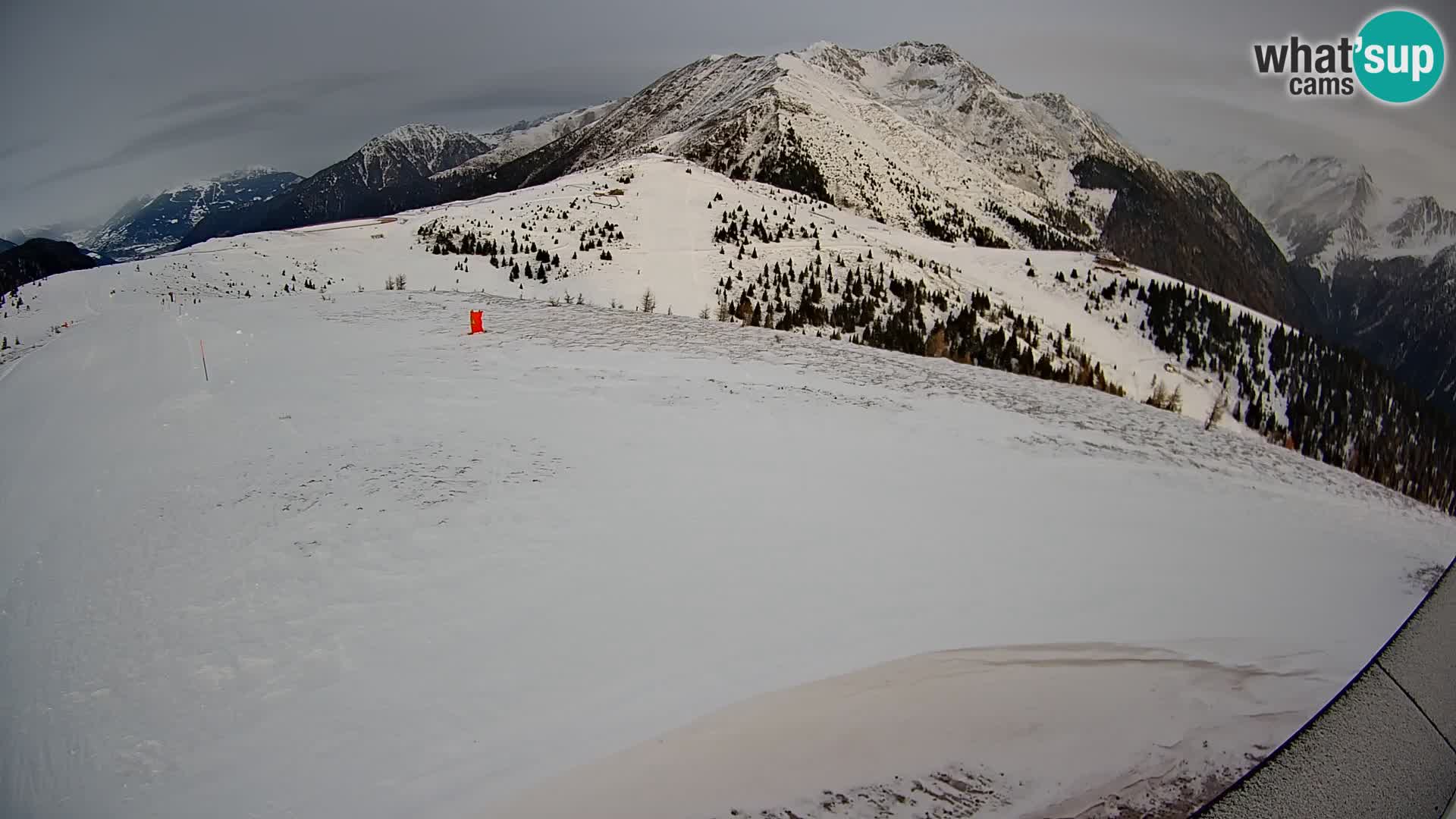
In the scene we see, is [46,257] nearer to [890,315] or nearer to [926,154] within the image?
[926,154]

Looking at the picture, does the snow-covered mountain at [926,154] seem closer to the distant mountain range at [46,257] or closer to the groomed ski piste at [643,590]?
the groomed ski piste at [643,590]

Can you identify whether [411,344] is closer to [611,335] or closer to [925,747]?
[611,335]

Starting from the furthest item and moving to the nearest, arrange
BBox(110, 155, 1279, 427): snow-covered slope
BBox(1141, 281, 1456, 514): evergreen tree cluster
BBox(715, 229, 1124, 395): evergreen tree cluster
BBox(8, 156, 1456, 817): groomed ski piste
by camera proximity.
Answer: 1. BBox(110, 155, 1279, 427): snow-covered slope
2. BBox(715, 229, 1124, 395): evergreen tree cluster
3. BBox(1141, 281, 1456, 514): evergreen tree cluster
4. BBox(8, 156, 1456, 817): groomed ski piste

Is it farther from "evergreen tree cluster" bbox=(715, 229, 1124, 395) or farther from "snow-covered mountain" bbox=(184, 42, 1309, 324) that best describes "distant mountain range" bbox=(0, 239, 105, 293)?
"evergreen tree cluster" bbox=(715, 229, 1124, 395)

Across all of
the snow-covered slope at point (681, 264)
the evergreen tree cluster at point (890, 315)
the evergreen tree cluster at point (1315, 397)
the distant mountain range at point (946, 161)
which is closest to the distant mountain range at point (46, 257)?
the distant mountain range at point (946, 161)

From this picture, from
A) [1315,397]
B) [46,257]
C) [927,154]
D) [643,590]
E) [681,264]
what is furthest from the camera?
[46,257]

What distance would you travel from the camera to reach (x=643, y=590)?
2953 mm

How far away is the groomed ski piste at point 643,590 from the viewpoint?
2010mm

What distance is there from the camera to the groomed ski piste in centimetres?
201

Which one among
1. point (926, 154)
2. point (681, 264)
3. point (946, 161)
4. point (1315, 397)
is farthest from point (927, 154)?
point (681, 264)

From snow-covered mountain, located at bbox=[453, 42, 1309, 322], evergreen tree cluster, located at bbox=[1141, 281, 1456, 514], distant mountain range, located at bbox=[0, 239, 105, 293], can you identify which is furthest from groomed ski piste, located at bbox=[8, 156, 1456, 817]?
distant mountain range, located at bbox=[0, 239, 105, 293]

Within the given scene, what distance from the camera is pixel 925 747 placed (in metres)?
2.08

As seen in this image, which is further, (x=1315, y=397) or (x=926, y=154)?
(x=926, y=154)

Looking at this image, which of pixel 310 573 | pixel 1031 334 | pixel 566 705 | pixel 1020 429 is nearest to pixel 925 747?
pixel 566 705
